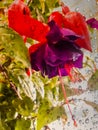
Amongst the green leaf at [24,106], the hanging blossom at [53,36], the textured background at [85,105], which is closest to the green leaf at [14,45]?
the hanging blossom at [53,36]

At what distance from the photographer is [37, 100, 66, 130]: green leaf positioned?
508 millimetres

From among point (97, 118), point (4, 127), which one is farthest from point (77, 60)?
point (97, 118)

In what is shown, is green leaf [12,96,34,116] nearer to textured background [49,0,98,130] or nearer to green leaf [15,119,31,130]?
green leaf [15,119,31,130]

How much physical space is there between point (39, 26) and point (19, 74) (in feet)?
0.44

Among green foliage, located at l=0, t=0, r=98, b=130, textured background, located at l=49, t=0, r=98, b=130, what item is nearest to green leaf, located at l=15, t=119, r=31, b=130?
green foliage, located at l=0, t=0, r=98, b=130

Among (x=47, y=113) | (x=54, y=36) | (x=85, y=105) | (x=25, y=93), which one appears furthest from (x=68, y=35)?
(x=85, y=105)

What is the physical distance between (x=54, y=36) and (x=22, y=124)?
208 mm

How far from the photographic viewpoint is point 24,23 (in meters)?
0.30

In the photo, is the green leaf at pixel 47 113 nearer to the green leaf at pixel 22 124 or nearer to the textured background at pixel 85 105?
the green leaf at pixel 22 124

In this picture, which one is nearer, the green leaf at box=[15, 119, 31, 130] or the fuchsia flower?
the fuchsia flower

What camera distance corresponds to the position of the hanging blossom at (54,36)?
1.01ft

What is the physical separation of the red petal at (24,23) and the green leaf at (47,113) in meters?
0.21

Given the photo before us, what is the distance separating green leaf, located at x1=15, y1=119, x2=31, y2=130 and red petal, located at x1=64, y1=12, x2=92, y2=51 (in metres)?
0.20

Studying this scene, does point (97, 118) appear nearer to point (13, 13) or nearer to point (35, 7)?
point (35, 7)
